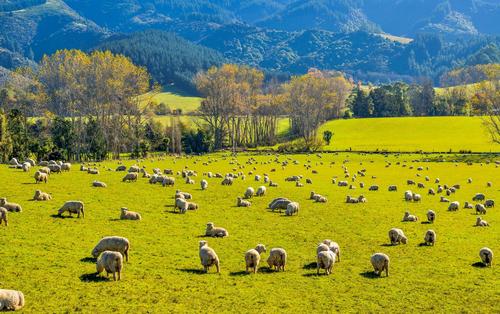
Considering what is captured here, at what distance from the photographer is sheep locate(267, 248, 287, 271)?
23.7 metres

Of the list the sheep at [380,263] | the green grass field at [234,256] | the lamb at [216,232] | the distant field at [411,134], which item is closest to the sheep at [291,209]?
the green grass field at [234,256]

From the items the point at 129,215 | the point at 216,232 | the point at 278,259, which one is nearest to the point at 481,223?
the point at 278,259

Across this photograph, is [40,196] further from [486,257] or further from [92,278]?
[486,257]

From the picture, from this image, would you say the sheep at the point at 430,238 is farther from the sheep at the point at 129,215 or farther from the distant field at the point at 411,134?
the distant field at the point at 411,134

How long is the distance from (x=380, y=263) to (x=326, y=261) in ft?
7.93

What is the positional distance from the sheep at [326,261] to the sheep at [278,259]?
1.56 m

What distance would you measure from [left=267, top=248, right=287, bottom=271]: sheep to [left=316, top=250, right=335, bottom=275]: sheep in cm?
156

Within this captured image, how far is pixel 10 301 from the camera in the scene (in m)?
17.5

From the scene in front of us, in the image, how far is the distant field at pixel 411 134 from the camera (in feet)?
385

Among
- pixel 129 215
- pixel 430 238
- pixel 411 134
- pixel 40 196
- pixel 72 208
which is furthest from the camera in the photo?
pixel 411 134

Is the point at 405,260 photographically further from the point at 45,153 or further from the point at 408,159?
the point at 45,153

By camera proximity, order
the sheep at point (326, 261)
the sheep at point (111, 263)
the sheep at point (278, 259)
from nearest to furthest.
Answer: the sheep at point (111, 263) < the sheep at point (326, 261) < the sheep at point (278, 259)

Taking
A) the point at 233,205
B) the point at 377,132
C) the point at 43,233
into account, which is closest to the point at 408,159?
the point at 377,132

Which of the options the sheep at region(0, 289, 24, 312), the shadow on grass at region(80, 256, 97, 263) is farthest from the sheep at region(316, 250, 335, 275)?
the sheep at region(0, 289, 24, 312)
